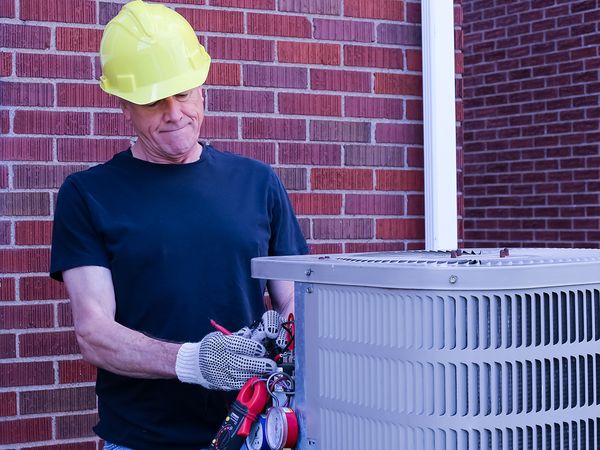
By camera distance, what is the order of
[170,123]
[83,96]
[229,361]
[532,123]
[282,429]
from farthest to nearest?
[532,123] → [83,96] → [170,123] → [229,361] → [282,429]

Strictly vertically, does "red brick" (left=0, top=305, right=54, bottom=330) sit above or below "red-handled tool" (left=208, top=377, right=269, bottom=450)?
above

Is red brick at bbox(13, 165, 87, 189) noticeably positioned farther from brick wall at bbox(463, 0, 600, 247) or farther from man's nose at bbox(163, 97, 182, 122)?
brick wall at bbox(463, 0, 600, 247)

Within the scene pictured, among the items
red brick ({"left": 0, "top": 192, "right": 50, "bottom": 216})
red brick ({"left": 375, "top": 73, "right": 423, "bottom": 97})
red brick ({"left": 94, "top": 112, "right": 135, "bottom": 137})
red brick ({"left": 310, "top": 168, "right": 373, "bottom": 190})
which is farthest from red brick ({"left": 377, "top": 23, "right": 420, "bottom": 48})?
red brick ({"left": 0, "top": 192, "right": 50, "bottom": 216})

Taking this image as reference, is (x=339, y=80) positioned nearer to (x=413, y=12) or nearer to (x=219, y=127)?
(x=413, y=12)

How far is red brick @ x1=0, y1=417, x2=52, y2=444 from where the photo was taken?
11.5 ft

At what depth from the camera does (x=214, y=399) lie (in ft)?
8.47

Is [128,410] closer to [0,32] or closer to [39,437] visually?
A: [39,437]

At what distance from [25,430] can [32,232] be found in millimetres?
662

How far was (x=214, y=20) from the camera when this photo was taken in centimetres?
380

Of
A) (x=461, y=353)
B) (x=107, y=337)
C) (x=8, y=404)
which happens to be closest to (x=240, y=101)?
(x=8, y=404)

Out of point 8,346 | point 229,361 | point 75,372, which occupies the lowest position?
point 75,372

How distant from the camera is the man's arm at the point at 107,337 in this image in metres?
2.29

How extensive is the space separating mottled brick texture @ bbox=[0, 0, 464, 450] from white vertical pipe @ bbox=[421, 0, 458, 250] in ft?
0.18

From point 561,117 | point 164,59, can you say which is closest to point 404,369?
point 164,59
